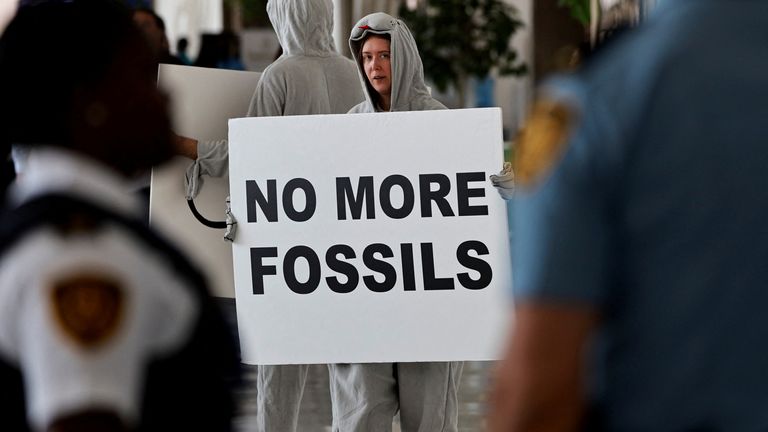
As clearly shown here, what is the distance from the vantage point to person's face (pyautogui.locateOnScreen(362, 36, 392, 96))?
16.7 ft

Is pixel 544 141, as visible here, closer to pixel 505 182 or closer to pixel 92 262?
pixel 92 262

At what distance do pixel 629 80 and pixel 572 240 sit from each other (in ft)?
0.50

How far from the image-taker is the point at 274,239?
4.97 metres

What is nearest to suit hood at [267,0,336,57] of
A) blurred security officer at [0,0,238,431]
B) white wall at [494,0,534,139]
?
blurred security officer at [0,0,238,431]

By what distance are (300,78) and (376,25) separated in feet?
1.55

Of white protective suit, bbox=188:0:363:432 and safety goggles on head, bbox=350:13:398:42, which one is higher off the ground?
safety goggles on head, bbox=350:13:398:42

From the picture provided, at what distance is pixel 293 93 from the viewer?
5457mm

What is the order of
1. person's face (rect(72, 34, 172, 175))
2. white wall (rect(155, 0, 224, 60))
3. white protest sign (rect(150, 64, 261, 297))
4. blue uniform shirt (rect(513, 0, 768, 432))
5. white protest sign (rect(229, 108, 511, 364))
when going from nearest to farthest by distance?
blue uniform shirt (rect(513, 0, 768, 432)), person's face (rect(72, 34, 172, 175)), white protest sign (rect(229, 108, 511, 364)), white protest sign (rect(150, 64, 261, 297)), white wall (rect(155, 0, 224, 60))

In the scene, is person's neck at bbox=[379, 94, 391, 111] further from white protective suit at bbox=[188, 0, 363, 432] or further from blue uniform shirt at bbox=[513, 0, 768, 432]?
blue uniform shirt at bbox=[513, 0, 768, 432]

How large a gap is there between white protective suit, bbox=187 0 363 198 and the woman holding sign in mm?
319

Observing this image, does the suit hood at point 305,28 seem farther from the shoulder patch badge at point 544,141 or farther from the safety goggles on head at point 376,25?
the shoulder patch badge at point 544,141

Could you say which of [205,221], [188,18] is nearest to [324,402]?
[205,221]

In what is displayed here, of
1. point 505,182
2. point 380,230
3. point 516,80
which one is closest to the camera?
point 505,182

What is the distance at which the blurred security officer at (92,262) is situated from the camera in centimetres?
146
